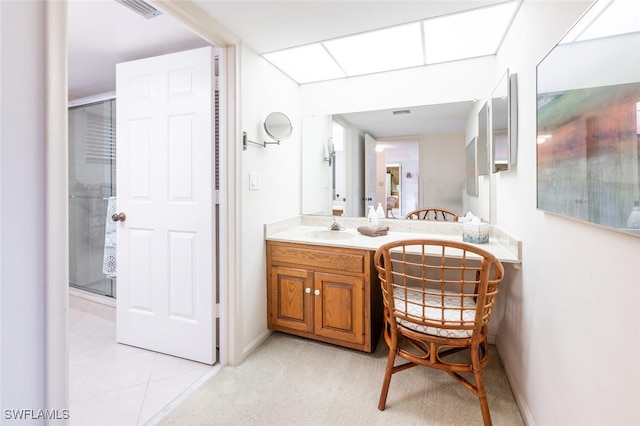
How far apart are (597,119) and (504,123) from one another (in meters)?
1.00

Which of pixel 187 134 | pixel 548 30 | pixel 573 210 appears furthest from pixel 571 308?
pixel 187 134

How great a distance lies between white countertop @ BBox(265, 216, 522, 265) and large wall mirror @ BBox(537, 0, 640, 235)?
2.61ft

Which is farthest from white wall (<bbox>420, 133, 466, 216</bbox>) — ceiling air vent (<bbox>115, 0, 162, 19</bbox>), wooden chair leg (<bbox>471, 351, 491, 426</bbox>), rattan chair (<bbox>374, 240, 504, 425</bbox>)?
ceiling air vent (<bbox>115, 0, 162, 19</bbox>)

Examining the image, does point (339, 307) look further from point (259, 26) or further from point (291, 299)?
point (259, 26)

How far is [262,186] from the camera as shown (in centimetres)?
214

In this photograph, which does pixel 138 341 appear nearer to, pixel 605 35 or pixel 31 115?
pixel 31 115

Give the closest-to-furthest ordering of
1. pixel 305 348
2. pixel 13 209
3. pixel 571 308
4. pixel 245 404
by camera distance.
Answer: pixel 13 209, pixel 571 308, pixel 245 404, pixel 305 348

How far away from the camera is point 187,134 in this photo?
74.9 inches

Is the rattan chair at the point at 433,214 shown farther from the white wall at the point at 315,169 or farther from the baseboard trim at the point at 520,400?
the baseboard trim at the point at 520,400

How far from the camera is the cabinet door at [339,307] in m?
1.92

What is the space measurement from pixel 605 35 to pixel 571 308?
2.75 ft

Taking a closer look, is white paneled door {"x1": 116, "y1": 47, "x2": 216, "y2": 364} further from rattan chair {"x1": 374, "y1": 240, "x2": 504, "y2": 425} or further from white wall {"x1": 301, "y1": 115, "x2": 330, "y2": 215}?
rattan chair {"x1": 374, "y1": 240, "x2": 504, "y2": 425}

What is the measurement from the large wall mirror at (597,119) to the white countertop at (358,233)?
0.80 m

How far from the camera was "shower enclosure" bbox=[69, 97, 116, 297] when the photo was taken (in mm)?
2625
